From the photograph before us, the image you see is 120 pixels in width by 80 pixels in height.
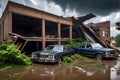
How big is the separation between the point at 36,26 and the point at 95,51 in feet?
51.1

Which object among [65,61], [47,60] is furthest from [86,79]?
[65,61]

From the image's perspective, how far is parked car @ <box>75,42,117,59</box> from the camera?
16.2 meters

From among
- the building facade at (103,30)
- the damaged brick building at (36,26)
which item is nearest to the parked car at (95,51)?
the damaged brick building at (36,26)

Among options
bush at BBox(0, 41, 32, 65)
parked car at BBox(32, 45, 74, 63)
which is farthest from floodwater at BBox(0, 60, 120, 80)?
parked car at BBox(32, 45, 74, 63)

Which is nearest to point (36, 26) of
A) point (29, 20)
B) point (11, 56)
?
point (29, 20)

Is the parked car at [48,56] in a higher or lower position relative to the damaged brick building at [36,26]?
lower

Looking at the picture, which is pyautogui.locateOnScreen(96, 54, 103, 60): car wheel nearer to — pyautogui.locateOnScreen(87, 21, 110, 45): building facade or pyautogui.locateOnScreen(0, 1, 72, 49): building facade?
pyautogui.locateOnScreen(0, 1, 72, 49): building facade

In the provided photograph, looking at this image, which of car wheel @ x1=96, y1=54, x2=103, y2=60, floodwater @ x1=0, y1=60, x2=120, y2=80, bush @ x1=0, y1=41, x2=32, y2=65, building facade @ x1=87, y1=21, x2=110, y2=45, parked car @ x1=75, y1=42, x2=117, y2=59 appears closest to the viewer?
floodwater @ x1=0, y1=60, x2=120, y2=80

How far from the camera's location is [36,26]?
29.4m

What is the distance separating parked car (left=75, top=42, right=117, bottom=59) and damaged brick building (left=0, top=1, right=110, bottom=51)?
15.9ft

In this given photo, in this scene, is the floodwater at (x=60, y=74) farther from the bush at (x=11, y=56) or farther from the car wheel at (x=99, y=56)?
the car wheel at (x=99, y=56)

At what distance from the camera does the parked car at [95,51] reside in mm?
16250

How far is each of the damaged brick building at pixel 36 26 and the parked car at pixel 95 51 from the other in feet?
15.9

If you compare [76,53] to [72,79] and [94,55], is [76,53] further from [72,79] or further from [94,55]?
[72,79]
